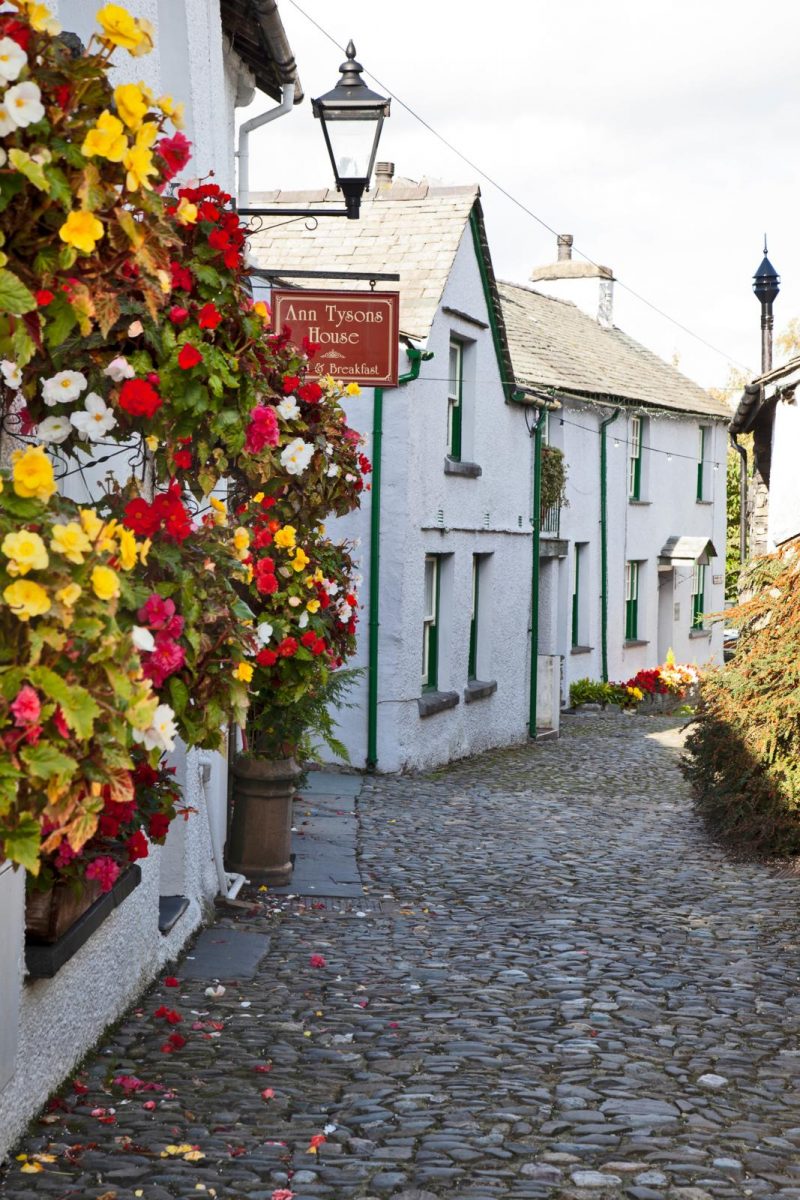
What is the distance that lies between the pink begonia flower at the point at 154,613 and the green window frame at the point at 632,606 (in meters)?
26.3

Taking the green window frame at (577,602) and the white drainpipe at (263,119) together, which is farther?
the green window frame at (577,602)

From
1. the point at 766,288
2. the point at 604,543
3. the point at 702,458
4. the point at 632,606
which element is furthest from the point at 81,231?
the point at 702,458

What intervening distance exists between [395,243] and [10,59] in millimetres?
15186

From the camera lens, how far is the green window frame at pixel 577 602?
2606 cm

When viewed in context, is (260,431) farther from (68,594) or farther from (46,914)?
(46,914)

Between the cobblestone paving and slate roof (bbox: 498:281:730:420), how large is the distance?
1431 centimetres

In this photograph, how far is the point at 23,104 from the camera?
2.83 m

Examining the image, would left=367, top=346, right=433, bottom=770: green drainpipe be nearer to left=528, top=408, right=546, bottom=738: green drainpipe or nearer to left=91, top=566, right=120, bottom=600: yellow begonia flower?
left=528, top=408, right=546, bottom=738: green drainpipe

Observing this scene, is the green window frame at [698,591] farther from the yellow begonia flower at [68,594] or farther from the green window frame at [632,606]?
the yellow begonia flower at [68,594]

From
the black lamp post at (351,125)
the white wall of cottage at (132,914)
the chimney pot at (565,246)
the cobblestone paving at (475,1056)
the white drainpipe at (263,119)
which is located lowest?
the cobblestone paving at (475,1056)

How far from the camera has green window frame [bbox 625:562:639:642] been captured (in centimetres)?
2905

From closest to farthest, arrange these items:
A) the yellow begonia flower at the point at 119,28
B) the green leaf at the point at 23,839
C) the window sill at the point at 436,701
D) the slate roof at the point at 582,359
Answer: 1. the green leaf at the point at 23,839
2. the yellow begonia flower at the point at 119,28
3. the window sill at the point at 436,701
4. the slate roof at the point at 582,359

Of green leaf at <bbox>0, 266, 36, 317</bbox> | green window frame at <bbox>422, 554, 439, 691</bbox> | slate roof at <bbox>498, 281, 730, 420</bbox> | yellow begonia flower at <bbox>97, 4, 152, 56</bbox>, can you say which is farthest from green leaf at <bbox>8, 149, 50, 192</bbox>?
slate roof at <bbox>498, 281, 730, 420</bbox>

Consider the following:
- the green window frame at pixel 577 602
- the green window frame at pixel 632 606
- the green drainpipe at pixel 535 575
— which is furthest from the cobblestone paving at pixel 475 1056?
the green window frame at pixel 632 606
